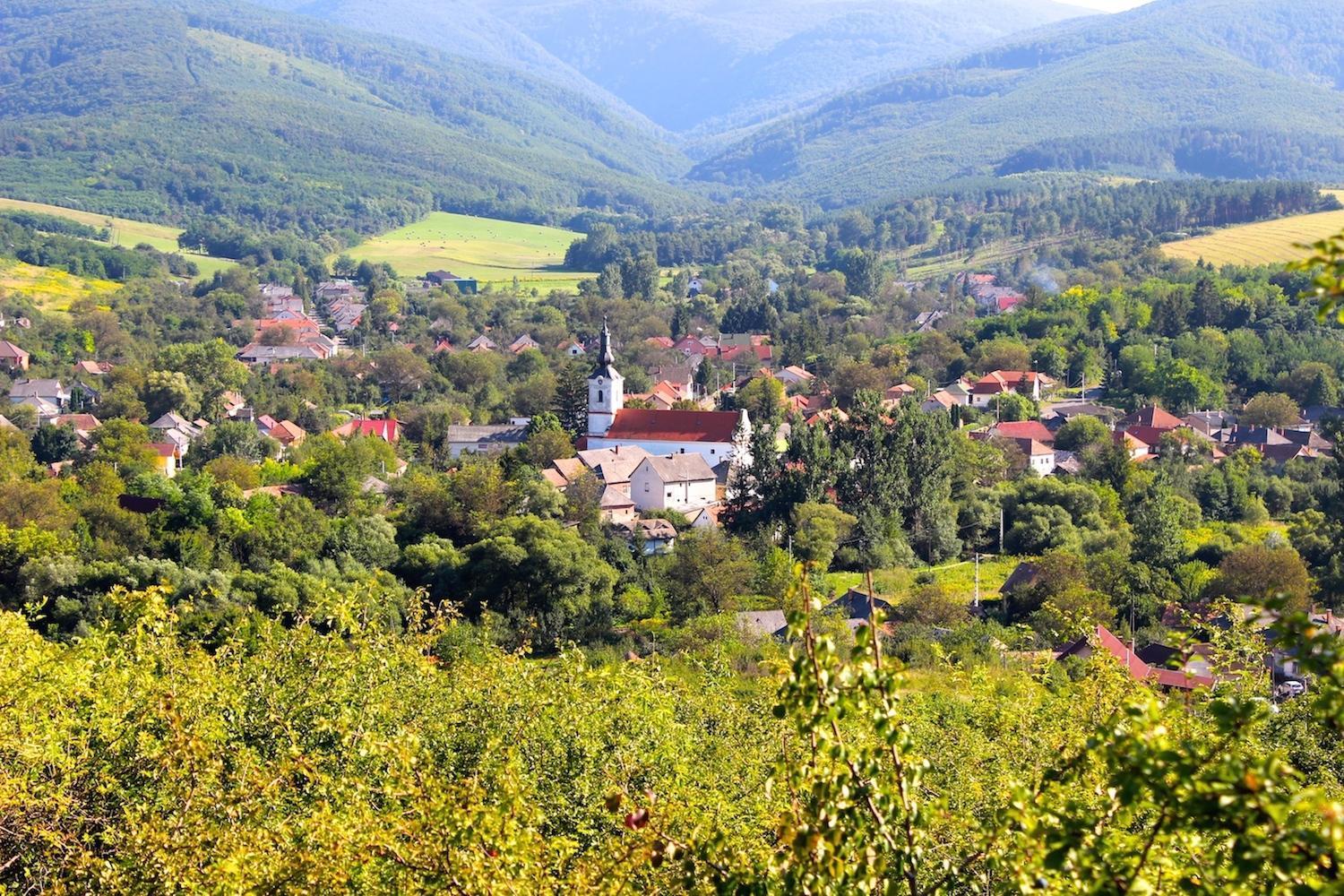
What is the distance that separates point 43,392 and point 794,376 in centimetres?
3368

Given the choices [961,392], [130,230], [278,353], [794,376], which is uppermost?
[961,392]

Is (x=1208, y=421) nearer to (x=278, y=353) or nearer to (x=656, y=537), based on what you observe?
(x=656, y=537)

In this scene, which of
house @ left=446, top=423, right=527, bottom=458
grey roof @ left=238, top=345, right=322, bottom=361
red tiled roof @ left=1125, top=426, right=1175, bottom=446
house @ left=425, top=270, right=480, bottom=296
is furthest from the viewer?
house @ left=425, top=270, right=480, bottom=296

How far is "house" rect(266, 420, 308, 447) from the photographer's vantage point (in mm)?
55728

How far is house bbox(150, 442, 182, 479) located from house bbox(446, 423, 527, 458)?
9822 mm

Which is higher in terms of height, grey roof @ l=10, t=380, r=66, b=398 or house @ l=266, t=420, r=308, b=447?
grey roof @ l=10, t=380, r=66, b=398

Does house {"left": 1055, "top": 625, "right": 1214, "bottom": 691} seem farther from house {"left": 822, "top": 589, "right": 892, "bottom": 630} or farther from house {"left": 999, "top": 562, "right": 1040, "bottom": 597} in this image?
house {"left": 822, "top": 589, "right": 892, "bottom": 630}

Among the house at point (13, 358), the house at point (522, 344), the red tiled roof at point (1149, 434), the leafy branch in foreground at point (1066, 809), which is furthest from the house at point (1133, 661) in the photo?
the house at point (13, 358)

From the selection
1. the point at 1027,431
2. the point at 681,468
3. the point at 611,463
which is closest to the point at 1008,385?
the point at 1027,431

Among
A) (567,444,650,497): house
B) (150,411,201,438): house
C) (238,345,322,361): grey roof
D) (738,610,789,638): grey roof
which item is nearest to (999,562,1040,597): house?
(738,610,789,638): grey roof

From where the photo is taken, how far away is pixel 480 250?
13900 centimetres

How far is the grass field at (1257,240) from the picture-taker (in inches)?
3364

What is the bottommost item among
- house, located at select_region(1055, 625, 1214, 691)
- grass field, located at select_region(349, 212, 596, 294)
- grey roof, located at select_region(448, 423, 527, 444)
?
grass field, located at select_region(349, 212, 596, 294)

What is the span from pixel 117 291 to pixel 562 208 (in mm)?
93382
